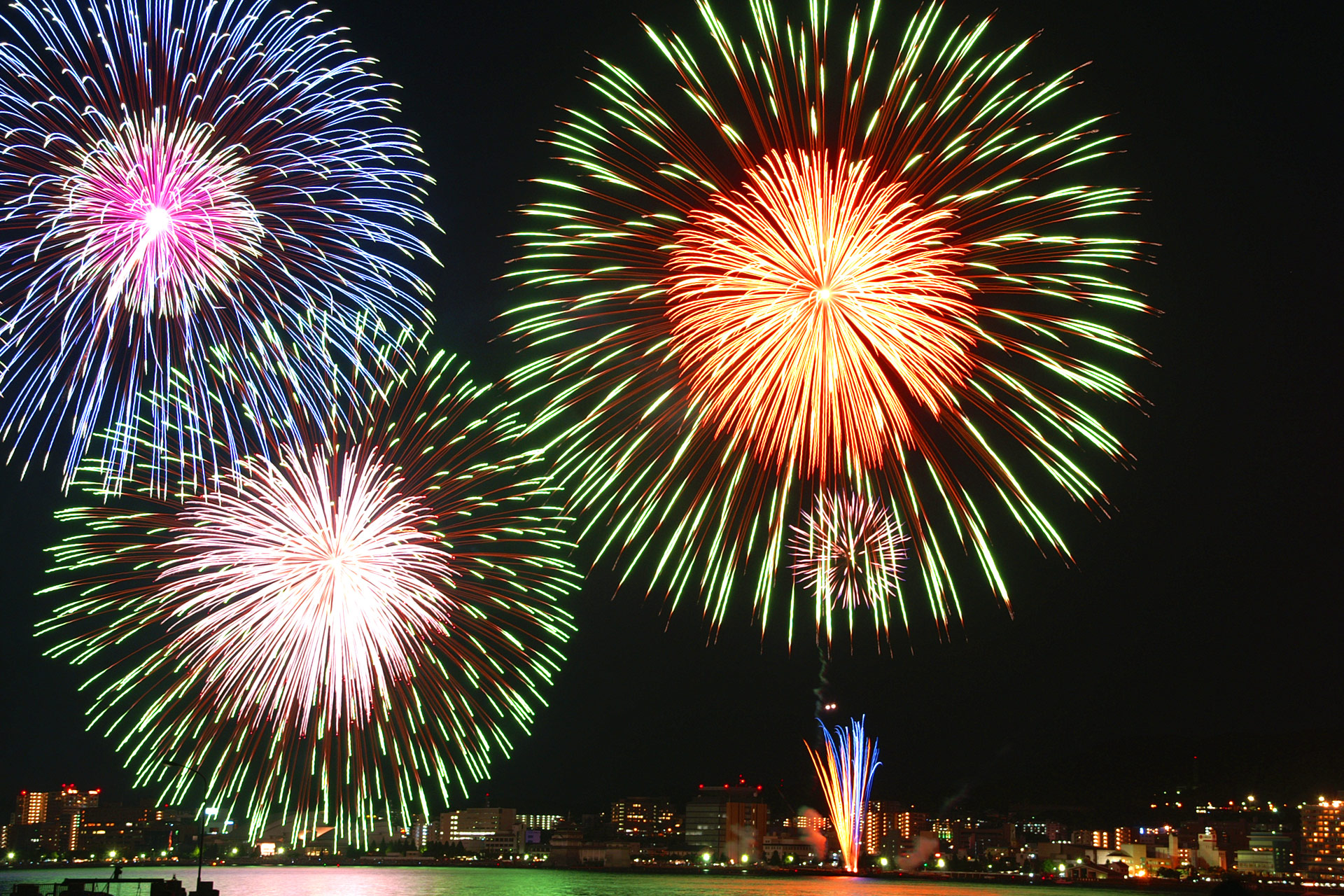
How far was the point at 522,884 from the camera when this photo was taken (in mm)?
96750

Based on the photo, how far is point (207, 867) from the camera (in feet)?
436

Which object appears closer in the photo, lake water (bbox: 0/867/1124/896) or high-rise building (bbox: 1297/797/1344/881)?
lake water (bbox: 0/867/1124/896)

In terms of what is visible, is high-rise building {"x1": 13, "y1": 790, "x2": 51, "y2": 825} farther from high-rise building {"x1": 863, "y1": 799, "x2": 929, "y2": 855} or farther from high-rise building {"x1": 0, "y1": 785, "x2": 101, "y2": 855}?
high-rise building {"x1": 863, "y1": 799, "x2": 929, "y2": 855}

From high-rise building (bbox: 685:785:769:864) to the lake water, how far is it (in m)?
25.9

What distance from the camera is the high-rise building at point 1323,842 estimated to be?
11144 cm

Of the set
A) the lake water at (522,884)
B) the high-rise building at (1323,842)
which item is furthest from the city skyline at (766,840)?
the lake water at (522,884)

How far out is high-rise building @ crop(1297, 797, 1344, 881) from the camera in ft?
366

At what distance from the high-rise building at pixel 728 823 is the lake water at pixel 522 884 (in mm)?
25945

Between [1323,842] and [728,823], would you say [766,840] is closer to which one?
[728,823]

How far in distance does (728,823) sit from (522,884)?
225 ft

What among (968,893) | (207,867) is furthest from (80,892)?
(207,867)

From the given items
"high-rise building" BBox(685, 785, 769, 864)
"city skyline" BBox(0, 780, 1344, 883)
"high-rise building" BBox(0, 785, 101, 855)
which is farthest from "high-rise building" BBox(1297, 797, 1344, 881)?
"high-rise building" BBox(0, 785, 101, 855)

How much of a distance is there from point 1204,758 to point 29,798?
186 metres

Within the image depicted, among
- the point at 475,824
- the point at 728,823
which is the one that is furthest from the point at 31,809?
the point at 728,823
